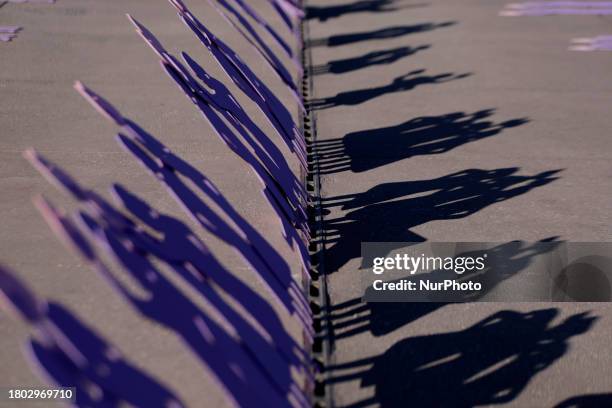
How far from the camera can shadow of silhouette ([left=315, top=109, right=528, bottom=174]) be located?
30.9 feet

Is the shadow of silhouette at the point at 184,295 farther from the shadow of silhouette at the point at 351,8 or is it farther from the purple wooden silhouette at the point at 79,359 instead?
the shadow of silhouette at the point at 351,8

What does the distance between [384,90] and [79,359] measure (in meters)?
9.18

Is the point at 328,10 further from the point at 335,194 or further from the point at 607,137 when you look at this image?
the point at 335,194

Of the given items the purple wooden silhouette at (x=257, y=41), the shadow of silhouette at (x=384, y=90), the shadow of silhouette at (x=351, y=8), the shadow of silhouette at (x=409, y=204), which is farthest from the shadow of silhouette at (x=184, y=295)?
the shadow of silhouette at (x=351, y=8)

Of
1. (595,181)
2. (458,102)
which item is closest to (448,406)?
(595,181)

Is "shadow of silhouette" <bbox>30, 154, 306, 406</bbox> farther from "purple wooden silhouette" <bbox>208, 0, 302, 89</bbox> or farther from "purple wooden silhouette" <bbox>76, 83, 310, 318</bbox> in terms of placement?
"purple wooden silhouette" <bbox>208, 0, 302, 89</bbox>

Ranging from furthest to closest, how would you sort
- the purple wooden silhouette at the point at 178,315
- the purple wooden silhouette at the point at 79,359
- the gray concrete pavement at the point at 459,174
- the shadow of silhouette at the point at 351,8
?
the shadow of silhouette at the point at 351,8 → the gray concrete pavement at the point at 459,174 → the purple wooden silhouette at the point at 178,315 → the purple wooden silhouette at the point at 79,359

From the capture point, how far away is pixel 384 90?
12000 millimetres

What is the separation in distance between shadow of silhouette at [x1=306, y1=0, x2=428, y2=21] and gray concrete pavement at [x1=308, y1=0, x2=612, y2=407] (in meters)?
0.07

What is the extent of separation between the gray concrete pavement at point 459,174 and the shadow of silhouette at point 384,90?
4cm

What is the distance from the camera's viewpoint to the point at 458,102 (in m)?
11.5

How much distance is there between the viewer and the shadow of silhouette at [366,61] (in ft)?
42.4

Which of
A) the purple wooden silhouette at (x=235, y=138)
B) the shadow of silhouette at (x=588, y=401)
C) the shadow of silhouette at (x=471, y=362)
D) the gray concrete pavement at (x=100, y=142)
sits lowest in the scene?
the shadow of silhouette at (x=588, y=401)

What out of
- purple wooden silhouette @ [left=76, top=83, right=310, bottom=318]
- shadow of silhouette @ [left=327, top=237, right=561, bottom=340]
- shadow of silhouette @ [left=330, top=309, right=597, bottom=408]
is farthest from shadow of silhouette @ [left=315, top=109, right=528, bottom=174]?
shadow of silhouette @ [left=330, top=309, right=597, bottom=408]
